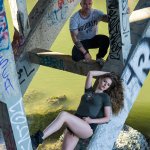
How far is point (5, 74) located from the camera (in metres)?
3.41

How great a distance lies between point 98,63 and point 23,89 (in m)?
1.46

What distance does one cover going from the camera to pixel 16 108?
3645mm

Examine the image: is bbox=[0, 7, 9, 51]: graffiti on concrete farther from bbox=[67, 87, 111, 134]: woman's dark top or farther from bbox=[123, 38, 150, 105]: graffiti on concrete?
bbox=[123, 38, 150, 105]: graffiti on concrete

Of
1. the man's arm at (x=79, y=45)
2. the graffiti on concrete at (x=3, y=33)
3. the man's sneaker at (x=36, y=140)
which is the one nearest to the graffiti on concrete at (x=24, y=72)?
the man's arm at (x=79, y=45)

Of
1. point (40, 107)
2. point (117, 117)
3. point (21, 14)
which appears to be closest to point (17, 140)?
point (117, 117)

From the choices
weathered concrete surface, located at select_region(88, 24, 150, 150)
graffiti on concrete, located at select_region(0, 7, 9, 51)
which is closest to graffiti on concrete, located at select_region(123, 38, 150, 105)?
weathered concrete surface, located at select_region(88, 24, 150, 150)

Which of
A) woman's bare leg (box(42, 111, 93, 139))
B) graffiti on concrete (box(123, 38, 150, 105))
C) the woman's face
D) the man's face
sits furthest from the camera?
the man's face

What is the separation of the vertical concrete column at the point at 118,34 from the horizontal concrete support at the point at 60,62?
249mm

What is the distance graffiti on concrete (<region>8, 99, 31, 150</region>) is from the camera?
12.0 ft

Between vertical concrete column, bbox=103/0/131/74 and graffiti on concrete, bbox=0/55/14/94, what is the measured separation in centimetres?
181

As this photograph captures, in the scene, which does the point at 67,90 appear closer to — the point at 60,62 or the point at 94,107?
the point at 60,62

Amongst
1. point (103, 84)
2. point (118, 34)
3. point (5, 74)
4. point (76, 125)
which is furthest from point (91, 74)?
point (5, 74)

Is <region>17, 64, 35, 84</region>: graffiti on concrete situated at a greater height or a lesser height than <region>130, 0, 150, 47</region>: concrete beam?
lesser

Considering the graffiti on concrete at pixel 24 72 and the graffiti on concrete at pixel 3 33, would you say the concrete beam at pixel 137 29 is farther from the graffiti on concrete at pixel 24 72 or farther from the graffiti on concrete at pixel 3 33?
the graffiti on concrete at pixel 3 33
